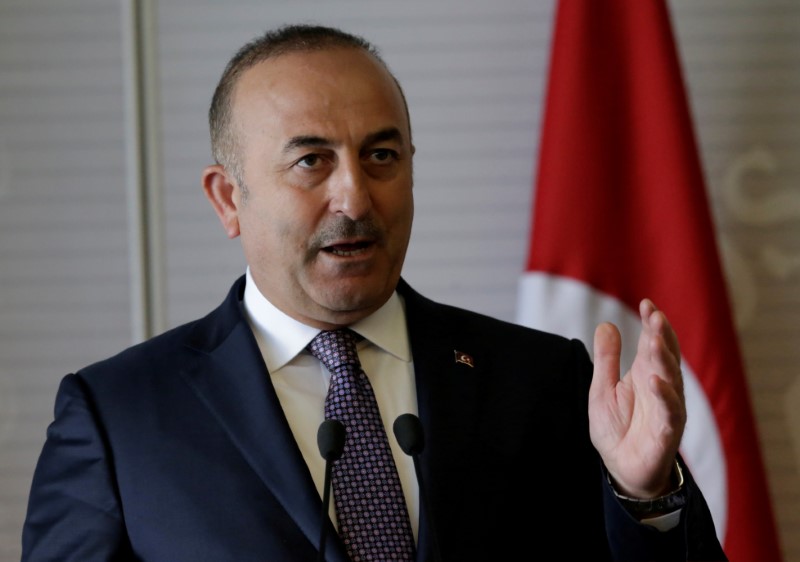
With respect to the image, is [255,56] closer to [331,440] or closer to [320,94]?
[320,94]

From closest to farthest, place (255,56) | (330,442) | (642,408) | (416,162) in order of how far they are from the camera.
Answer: (330,442) → (642,408) → (255,56) → (416,162)

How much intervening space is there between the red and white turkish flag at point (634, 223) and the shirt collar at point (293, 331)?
1.01 meters

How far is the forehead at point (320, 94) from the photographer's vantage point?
1874mm

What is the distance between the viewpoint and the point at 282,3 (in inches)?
126

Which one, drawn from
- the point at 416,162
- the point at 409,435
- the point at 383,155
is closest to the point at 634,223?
the point at 416,162

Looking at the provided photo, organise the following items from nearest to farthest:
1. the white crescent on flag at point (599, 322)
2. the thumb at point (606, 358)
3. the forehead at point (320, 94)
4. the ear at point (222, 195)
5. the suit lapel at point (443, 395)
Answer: the thumb at point (606, 358) → the suit lapel at point (443, 395) → the forehead at point (320, 94) → the ear at point (222, 195) → the white crescent on flag at point (599, 322)

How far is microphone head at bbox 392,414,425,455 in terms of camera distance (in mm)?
1488

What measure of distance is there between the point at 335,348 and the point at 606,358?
48cm

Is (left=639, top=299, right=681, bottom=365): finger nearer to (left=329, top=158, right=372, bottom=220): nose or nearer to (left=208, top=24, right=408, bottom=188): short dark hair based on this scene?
(left=329, top=158, right=372, bottom=220): nose

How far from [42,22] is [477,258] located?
1459 mm

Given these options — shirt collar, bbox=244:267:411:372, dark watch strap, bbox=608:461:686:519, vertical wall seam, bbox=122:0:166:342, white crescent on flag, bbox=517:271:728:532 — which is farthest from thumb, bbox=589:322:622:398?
vertical wall seam, bbox=122:0:166:342

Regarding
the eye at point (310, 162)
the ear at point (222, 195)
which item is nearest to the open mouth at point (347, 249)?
the eye at point (310, 162)

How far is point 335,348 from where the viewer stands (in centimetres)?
189

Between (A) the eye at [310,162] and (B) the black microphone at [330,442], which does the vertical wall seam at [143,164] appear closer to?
(A) the eye at [310,162]
